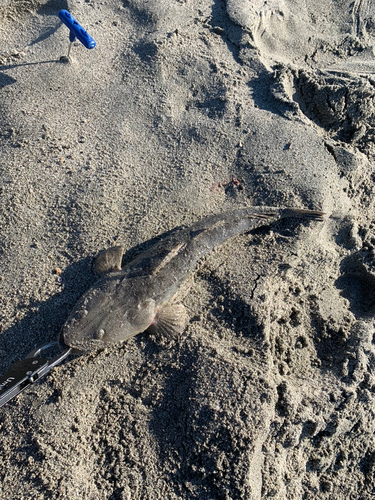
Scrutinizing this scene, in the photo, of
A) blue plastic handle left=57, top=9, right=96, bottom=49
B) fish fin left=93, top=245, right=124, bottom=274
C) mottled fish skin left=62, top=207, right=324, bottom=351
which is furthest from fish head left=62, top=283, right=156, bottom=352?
blue plastic handle left=57, top=9, right=96, bottom=49

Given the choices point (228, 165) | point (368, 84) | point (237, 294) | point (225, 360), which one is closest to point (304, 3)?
point (368, 84)

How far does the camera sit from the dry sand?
2910 millimetres

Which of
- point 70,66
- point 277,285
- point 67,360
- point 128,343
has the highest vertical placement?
point 70,66

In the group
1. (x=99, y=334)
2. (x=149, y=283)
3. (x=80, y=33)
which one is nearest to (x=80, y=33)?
(x=80, y=33)

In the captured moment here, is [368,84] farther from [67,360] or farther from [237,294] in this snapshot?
[67,360]

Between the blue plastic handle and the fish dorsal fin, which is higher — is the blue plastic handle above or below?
above

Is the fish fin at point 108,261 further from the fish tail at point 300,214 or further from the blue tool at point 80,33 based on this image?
the blue tool at point 80,33

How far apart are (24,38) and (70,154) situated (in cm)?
168

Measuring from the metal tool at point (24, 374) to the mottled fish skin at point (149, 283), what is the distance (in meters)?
0.24

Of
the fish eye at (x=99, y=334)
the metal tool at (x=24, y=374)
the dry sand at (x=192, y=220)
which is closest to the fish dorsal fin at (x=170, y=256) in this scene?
the dry sand at (x=192, y=220)

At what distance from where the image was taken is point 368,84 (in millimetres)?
3996

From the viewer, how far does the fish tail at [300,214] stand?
3.62m

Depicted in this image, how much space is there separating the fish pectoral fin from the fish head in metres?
0.07

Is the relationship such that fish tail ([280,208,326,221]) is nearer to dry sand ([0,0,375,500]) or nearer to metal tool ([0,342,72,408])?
dry sand ([0,0,375,500])
